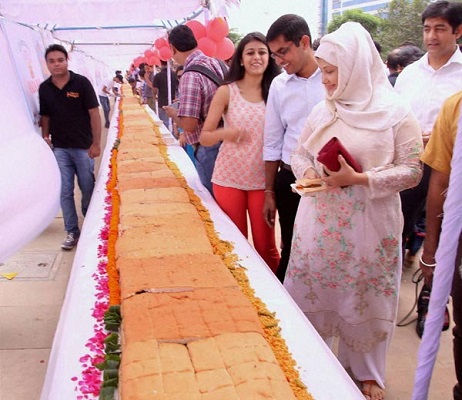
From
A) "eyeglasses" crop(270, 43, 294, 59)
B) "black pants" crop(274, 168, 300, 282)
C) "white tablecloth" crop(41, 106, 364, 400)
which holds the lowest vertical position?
"white tablecloth" crop(41, 106, 364, 400)

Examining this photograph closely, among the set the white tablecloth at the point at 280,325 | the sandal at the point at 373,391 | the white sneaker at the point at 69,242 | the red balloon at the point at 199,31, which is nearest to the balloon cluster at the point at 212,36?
the red balloon at the point at 199,31

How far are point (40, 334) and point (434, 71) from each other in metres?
2.46

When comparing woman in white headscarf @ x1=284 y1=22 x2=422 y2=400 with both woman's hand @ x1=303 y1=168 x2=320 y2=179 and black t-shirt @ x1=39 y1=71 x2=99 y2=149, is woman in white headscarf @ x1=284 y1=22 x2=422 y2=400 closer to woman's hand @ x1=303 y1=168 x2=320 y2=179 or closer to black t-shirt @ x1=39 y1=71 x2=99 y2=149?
woman's hand @ x1=303 y1=168 x2=320 y2=179

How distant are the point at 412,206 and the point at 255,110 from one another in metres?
1.11

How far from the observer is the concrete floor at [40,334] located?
1933mm

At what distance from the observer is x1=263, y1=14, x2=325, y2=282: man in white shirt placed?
1861 mm

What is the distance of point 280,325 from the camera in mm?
1305

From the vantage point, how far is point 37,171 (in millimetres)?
1327

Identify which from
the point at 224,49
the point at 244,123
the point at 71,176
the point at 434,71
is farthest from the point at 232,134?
the point at 224,49

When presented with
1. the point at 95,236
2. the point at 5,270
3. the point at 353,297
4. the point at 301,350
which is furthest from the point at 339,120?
the point at 5,270

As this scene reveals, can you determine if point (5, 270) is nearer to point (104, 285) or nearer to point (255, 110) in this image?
point (104, 285)

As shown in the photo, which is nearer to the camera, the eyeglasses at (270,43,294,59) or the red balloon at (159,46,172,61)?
the eyeglasses at (270,43,294,59)

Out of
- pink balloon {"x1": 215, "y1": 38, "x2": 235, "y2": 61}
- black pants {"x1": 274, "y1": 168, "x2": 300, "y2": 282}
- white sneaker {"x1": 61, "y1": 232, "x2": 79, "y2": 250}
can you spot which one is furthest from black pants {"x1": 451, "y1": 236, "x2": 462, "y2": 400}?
pink balloon {"x1": 215, "y1": 38, "x2": 235, "y2": 61}

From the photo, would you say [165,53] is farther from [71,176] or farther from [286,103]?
[286,103]
